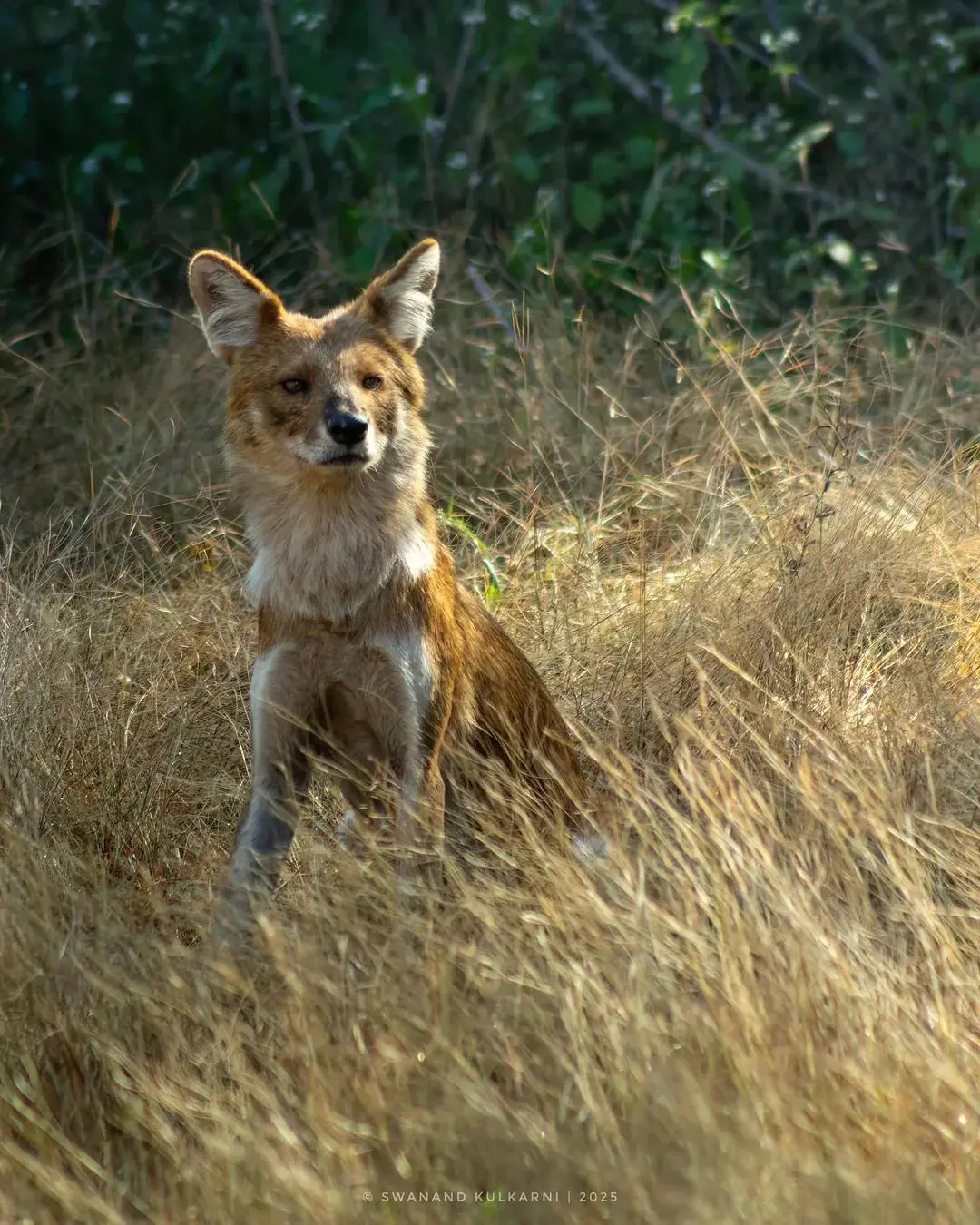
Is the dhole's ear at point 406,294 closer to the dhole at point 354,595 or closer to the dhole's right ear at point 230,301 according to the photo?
the dhole at point 354,595

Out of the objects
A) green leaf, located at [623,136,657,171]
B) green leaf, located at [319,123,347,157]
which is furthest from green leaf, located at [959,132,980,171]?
green leaf, located at [319,123,347,157]

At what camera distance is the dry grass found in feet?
9.21

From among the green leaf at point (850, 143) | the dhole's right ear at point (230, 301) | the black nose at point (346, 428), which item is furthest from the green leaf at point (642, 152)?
the black nose at point (346, 428)

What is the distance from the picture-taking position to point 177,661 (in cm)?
534

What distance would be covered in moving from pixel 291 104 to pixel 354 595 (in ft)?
15.7

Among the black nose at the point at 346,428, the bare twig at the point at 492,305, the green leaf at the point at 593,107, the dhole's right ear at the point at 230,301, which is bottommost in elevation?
the bare twig at the point at 492,305

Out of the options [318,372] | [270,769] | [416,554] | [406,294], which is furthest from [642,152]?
[270,769]

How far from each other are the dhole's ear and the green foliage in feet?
9.41

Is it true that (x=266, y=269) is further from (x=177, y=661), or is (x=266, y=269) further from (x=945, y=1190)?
(x=945, y=1190)

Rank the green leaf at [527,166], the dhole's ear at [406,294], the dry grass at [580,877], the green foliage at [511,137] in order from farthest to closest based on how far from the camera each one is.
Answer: the green foliage at [511,137], the green leaf at [527,166], the dhole's ear at [406,294], the dry grass at [580,877]

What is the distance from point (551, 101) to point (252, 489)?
440 centimetres

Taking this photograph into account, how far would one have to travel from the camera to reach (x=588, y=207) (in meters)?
7.70

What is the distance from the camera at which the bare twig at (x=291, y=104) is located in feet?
26.9

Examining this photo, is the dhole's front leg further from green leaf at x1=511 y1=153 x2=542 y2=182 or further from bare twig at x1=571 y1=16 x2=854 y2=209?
bare twig at x1=571 y1=16 x2=854 y2=209
